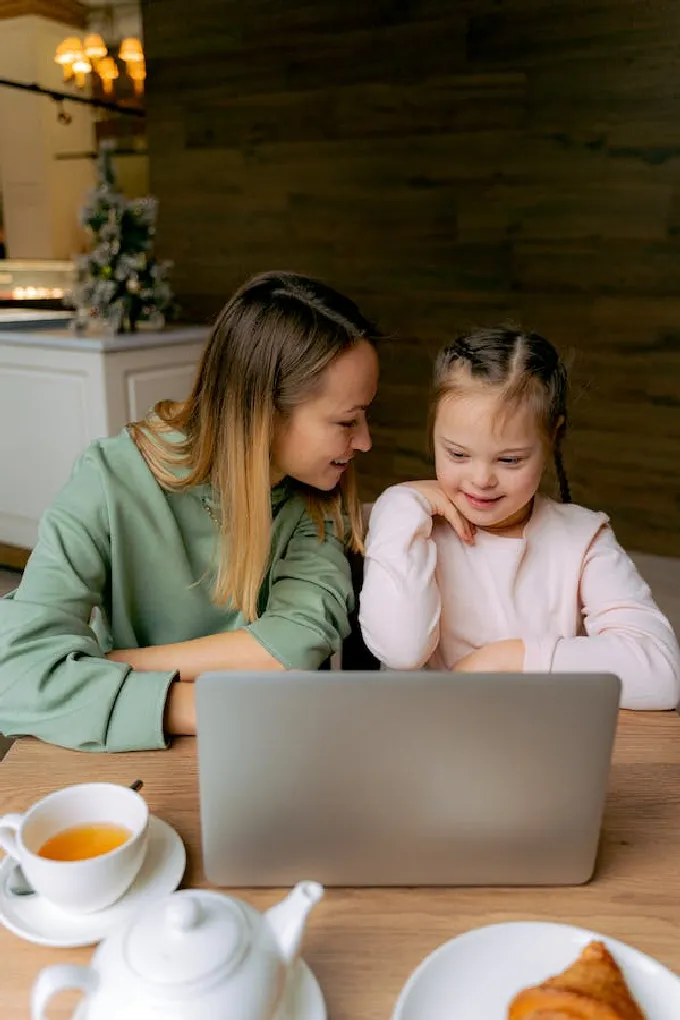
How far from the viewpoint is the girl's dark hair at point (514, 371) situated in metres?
1.06

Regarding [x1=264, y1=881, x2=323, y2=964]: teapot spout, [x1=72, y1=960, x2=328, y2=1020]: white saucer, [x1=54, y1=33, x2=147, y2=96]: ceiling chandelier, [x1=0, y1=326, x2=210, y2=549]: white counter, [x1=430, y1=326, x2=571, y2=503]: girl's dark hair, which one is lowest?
[x1=0, y1=326, x2=210, y2=549]: white counter

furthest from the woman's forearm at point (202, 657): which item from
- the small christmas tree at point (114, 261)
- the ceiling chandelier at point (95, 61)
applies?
the ceiling chandelier at point (95, 61)

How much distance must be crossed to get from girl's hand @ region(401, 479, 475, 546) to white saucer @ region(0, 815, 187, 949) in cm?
56

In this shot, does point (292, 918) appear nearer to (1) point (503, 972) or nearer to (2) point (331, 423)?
(1) point (503, 972)

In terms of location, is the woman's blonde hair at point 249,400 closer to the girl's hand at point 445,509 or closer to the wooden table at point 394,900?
the girl's hand at point 445,509

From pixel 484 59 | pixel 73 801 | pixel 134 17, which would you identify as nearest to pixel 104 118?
pixel 134 17

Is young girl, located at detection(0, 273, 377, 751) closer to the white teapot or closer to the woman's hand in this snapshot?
the woman's hand

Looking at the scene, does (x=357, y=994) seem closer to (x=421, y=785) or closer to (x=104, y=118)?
(x=421, y=785)

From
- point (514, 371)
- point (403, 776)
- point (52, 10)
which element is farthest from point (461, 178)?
point (52, 10)

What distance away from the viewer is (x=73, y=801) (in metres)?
0.68

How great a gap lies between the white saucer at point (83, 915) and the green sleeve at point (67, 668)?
0.58ft

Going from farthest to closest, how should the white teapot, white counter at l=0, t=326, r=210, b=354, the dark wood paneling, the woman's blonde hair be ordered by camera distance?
the dark wood paneling < white counter at l=0, t=326, r=210, b=354 < the woman's blonde hair < the white teapot

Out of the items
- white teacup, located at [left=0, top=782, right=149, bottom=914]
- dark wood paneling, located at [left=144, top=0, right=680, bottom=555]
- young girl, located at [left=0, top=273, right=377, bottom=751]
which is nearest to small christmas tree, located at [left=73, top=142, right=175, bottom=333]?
dark wood paneling, located at [left=144, top=0, right=680, bottom=555]

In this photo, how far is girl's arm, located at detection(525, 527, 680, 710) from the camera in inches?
37.1
